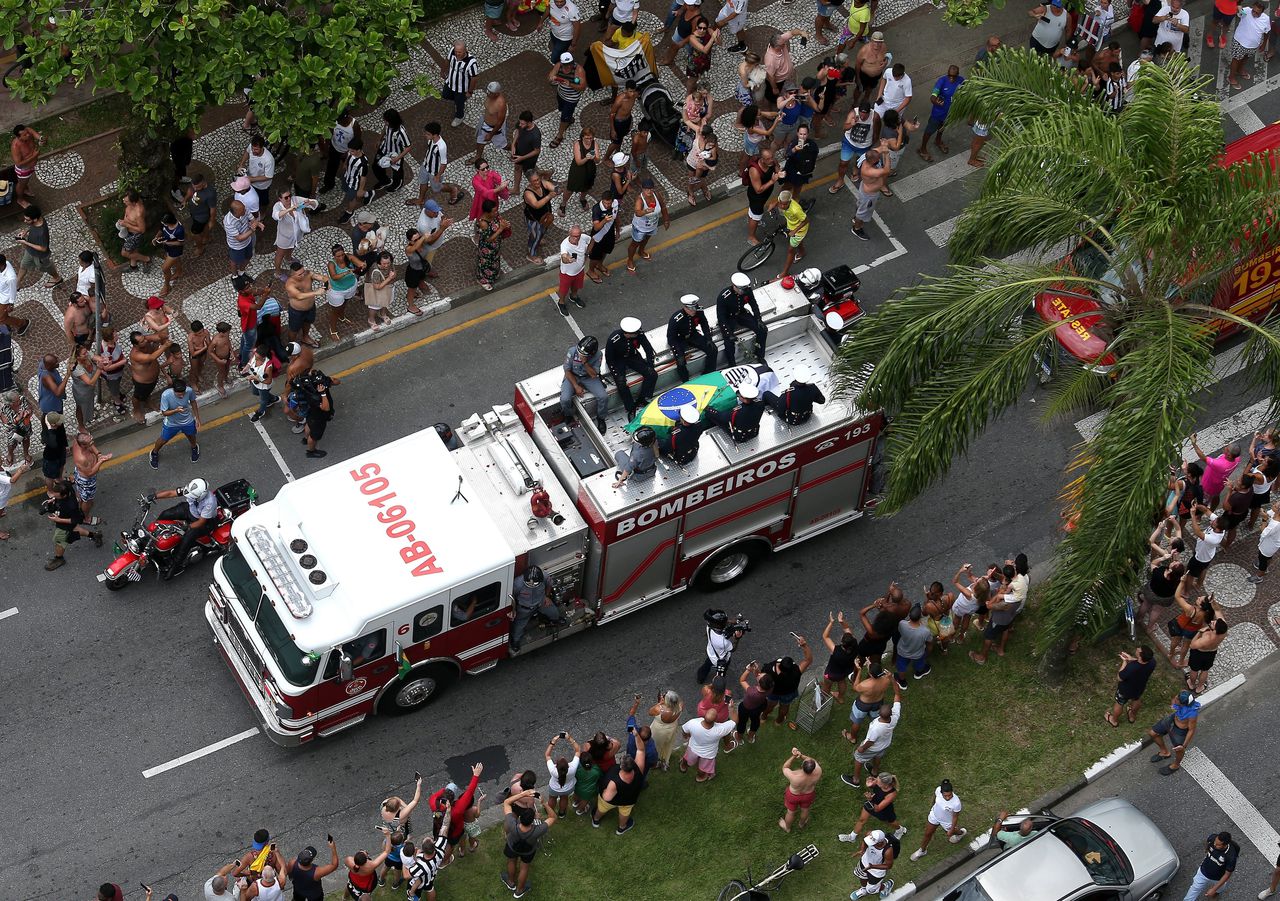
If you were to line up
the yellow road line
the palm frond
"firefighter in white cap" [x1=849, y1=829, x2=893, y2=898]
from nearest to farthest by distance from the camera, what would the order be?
the palm frond → "firefighter in white cap" [x1=849, y1=829, x2=893, y2=898] → the yellow road line

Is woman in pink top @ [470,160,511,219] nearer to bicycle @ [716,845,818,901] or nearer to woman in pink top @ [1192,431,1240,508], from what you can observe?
woman in pink top @ [1192,431,1240,508]

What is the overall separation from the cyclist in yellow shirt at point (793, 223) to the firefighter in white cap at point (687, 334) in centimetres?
436

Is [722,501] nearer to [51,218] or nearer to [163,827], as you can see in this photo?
[163,827]

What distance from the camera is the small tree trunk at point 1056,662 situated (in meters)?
24.5

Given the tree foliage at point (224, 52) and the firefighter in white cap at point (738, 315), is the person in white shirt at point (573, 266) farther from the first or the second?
the firefighter in white cap at point (738, 315)

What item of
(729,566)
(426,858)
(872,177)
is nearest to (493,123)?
(872,177)

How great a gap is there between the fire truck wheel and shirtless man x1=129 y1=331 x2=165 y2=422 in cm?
824

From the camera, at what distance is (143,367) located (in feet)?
87.9

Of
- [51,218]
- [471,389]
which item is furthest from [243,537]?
[51,218]


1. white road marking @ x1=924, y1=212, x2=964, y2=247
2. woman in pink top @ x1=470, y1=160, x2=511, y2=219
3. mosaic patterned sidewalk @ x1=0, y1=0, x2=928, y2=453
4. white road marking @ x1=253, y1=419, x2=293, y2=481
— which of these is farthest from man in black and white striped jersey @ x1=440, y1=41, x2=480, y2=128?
white road marking @ x1=924, y1=212, x2=964, y2=247

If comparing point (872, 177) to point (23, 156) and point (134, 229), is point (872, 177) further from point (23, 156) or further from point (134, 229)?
point (23, 156)

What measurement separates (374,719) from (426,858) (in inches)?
120

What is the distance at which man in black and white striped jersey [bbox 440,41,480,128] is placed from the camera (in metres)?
30.6

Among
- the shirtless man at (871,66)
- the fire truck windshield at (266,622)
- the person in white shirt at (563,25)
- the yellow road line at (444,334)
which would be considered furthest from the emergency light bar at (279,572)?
the shirtless man at (871,66)
